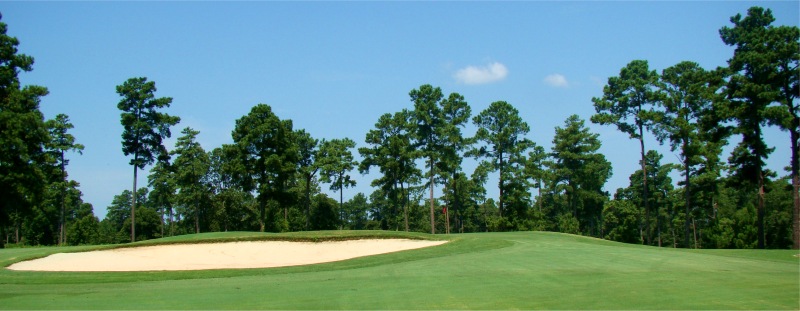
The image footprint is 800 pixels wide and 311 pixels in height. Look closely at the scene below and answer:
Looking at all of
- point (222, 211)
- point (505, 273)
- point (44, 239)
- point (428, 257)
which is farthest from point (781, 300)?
point (44, 239)

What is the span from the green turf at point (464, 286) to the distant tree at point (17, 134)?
574 inches

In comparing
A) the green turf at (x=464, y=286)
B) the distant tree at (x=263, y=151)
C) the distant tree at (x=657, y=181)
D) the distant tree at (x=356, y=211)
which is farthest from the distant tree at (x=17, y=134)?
the distant tree at (x=356, y=211)

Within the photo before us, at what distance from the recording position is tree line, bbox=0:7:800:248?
109 feet

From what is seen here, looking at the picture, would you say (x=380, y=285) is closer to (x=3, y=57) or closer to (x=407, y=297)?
(x=407, y=297)

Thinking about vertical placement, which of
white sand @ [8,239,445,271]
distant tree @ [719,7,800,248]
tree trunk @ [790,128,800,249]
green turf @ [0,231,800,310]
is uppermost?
distant tree @ [719,7,800,248]

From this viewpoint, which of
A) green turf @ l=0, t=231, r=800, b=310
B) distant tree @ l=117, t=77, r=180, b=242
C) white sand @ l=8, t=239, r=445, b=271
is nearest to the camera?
green turf @ l=0, t=231, r=800, b=310

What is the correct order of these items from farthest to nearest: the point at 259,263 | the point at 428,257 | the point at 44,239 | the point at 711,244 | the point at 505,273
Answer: the point at 44,239, the point at 711,244, the point at 259,263, the point at 428,257, the point at 505,273

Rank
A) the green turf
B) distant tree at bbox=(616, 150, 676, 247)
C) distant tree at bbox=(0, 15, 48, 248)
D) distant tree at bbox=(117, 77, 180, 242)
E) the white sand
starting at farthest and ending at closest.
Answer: distant tree at bbox=(616, 150, 676, 247), distant tree at bbox=(117, 77, 180, 242), distant tree at bbox=(0, 15, 48, 248), the white sand, the green turf

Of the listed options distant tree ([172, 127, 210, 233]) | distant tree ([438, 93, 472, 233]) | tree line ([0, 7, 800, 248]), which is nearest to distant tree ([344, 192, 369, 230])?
tree line ([0, 7, 800, 248])

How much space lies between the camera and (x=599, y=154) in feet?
217

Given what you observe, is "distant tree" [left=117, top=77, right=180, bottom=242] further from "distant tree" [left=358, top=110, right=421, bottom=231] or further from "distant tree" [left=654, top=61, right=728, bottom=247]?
"distant tree" [left=654, top=61, right=728, bottom=247]

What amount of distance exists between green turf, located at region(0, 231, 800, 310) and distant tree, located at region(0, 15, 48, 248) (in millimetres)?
14587

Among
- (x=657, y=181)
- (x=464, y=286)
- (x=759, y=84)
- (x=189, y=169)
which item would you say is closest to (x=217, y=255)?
(x=464, y=286)

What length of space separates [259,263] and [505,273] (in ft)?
44.0
